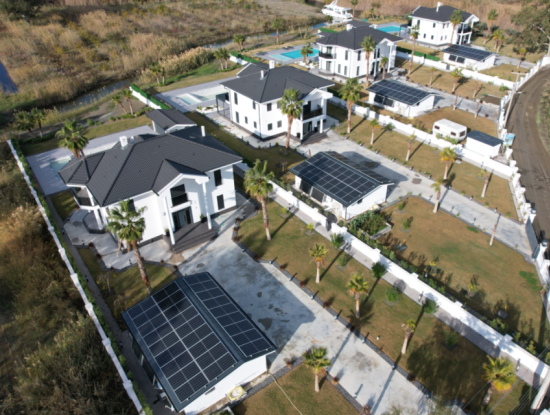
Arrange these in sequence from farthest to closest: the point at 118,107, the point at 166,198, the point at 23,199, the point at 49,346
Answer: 1. the point at 118,107
2. the point at 23,199
3. the point at 166,198
4. the point at 49,346

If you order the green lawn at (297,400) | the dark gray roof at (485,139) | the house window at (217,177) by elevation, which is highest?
the house window at (217,177)

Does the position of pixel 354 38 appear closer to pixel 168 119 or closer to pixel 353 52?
pixel 353 52

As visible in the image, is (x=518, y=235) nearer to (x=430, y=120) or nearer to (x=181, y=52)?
(x=430, y=120)

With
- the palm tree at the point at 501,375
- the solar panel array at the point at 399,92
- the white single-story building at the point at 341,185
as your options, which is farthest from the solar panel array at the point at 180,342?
the solar panel array at the point at 399,92

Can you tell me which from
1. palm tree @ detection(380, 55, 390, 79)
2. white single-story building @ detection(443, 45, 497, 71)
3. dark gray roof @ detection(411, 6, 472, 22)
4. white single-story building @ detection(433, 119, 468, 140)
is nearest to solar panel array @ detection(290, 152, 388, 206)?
white single-story building @ detection(433, 119, 468, 140)

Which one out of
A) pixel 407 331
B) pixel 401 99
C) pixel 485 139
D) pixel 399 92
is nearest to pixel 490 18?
pixel 399 92

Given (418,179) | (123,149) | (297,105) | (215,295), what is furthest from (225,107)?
(215,295)

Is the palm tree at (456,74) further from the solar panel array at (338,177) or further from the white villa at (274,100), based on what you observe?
the solar panel array at (338,177)

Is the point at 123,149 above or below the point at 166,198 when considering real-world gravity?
above
